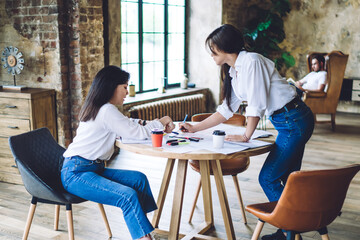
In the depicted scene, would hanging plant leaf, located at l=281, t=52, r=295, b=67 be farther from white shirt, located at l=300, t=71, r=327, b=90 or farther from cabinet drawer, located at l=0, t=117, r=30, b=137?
cabinet drawer, located at l=0, t=117, r=30, b=137

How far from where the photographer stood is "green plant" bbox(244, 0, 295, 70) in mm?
8211

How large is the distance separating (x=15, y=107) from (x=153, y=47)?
3304 mm

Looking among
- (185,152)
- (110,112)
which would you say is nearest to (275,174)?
(185,152)

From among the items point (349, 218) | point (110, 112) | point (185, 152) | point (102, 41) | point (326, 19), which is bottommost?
point (349, 218)

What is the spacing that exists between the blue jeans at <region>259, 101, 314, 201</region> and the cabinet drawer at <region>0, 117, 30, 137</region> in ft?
8.37

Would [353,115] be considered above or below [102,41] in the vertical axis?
below

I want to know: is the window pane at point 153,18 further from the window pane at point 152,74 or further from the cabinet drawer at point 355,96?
the cabinet drawer at point 355,96

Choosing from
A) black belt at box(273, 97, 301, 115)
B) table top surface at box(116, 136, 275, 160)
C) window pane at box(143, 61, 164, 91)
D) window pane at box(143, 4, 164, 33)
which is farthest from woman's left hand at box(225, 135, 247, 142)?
window pane at box(143, 4, 164, 33)

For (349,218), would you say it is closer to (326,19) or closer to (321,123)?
(321,123)

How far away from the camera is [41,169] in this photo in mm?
2764

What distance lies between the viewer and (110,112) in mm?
2555

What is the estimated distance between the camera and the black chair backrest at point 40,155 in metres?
2.60

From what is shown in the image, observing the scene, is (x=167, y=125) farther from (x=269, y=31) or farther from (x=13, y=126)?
(x=269, y=31)

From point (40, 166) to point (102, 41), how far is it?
2352mm
